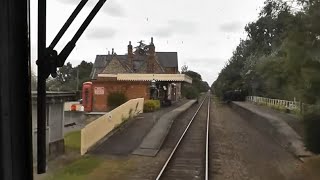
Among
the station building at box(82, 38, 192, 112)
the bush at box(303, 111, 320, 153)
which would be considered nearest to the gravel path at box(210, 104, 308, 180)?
the bush at box(303, 111, 320, 153)

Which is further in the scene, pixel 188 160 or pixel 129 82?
pixel 129 82

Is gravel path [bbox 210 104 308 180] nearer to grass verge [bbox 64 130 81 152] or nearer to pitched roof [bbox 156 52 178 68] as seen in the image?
grass verge [bbox 64 130 81 152]

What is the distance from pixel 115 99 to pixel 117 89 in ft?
6.19

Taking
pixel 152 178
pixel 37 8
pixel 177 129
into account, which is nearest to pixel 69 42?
pixel 37 8

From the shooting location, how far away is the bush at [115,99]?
1647 inches

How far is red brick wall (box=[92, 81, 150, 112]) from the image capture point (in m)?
41.9

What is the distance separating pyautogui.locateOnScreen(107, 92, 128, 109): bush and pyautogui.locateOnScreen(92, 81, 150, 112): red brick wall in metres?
0.38

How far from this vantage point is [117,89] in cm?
4372

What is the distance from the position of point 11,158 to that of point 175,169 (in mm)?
12715

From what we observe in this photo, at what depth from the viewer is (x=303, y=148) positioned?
18734mm

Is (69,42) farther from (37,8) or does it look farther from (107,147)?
(107,147)

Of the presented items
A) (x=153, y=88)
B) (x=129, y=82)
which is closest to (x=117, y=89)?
(x=129, y=82)

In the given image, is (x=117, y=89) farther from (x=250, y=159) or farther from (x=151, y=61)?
(x=151, y=61)

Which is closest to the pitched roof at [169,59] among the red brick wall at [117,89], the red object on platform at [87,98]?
the red brick wall at [117,89]
